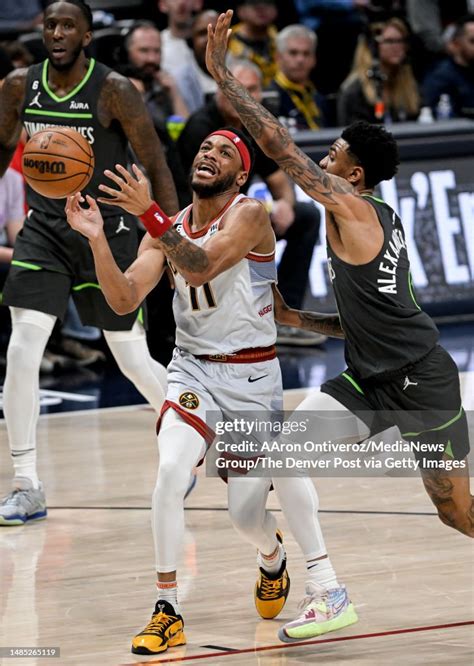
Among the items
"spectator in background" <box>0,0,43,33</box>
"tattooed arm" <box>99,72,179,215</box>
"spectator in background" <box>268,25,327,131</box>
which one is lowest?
"tattooed arm" <box>99,72,179,215</box>

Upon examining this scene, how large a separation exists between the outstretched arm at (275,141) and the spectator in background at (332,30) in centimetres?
965

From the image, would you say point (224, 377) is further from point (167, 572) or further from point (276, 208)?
point (276, 208)

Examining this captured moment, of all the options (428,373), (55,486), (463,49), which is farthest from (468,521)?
(463,49)

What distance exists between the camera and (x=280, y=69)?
41.6ft

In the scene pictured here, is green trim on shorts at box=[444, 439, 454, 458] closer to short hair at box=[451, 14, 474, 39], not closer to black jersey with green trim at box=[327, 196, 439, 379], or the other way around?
black jersey with green trim at box=[327, 196, 439, 379]

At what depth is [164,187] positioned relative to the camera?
7.02 m

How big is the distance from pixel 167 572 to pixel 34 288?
85.6 inches

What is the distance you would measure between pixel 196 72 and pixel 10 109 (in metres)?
6.02

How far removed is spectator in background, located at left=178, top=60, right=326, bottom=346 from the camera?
32.9 ft

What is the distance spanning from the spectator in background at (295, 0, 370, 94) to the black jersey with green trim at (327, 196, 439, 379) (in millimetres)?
9715

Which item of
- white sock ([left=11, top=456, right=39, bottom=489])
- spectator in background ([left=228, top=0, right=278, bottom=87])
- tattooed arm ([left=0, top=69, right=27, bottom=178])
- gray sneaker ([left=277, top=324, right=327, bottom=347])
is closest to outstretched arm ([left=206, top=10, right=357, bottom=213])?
tattooed arm ([left=0, top=69, right=27, bottom=178])

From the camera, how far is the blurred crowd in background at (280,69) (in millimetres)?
10523

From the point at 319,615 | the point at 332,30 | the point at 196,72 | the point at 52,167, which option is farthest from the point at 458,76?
the point at 319,615

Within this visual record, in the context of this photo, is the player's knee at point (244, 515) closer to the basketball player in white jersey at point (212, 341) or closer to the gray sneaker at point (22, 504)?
the basketball player in white jersey at point (212, 341)
